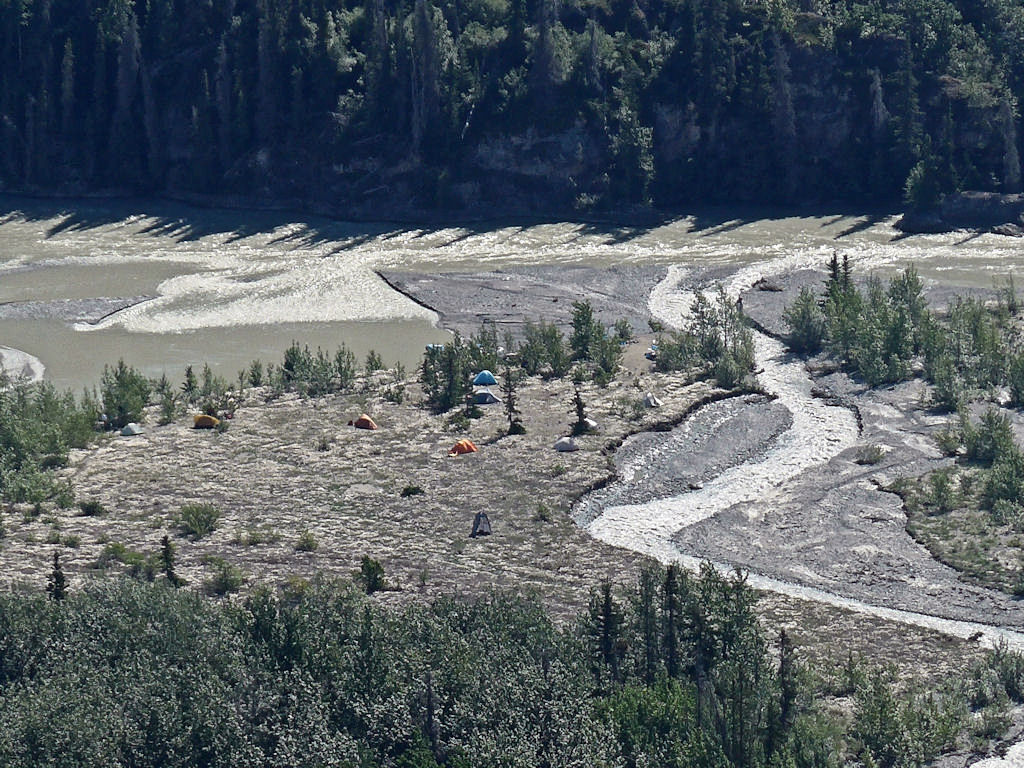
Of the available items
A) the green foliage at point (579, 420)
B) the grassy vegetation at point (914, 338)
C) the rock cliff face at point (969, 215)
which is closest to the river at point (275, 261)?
the rock cliff face at point (969, 215)

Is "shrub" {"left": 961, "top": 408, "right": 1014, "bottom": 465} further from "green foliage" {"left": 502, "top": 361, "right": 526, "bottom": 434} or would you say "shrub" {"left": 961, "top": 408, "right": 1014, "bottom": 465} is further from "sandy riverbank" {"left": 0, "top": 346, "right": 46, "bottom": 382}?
"sandy riverbank" {"left": 0, "top": 346, "right": 46, "bottom": 382}

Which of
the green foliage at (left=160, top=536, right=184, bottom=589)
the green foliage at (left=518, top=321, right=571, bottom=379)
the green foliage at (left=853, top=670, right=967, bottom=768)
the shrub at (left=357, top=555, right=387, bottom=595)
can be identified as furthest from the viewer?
the green foliage at (left=518, top=321, right=571, bottom=379)

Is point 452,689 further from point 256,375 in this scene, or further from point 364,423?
point 256,375

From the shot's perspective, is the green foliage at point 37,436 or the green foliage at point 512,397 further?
the green foliage at point 512,397

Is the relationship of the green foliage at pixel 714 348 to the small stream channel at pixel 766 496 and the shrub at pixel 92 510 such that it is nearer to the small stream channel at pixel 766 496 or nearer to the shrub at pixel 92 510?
the small stream channel at pixel 766 496

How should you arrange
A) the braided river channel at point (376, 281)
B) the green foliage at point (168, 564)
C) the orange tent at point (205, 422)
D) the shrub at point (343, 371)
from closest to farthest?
the green foliage at point (168, 564), the braided river channel at point (376, 281), the orange tent at point (205, 422), the shrub at point (343, 371)

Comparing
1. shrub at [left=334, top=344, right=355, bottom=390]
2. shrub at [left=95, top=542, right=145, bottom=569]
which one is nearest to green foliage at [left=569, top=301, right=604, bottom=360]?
shrub at [left=334, top=344, right=355, bottom=390]
